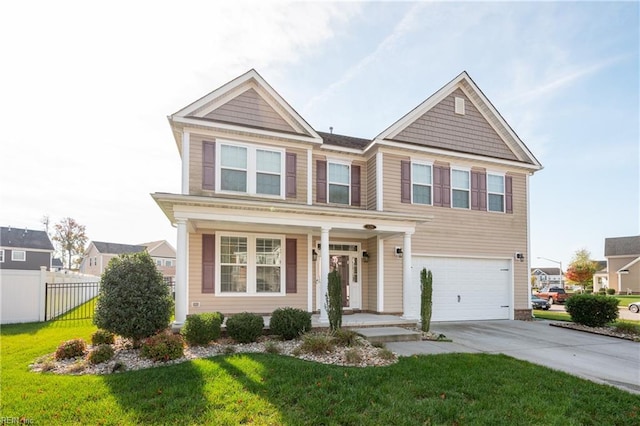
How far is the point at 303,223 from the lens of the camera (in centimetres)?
1046

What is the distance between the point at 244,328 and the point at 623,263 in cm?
5185

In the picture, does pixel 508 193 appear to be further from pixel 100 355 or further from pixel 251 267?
pixel 100 355

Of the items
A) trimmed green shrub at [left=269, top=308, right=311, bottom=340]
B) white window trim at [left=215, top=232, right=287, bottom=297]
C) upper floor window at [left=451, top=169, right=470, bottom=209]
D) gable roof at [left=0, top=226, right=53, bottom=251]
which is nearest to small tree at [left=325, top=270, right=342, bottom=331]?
trimmed green shrub at [left=269, top=308, right=311, bottom=340]

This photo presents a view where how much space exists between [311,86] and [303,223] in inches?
174

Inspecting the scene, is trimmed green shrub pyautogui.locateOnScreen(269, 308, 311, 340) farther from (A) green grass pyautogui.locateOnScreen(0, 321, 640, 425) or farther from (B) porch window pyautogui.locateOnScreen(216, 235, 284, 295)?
(B) porch window pyautogui.locateOnScreen(216, 235, 284, 295)

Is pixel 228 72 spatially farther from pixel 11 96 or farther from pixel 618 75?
pixel 618 75

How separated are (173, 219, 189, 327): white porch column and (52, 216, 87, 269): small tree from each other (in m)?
44.9

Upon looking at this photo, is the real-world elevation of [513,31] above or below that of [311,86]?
above

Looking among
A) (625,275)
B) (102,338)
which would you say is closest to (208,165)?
(102,338)

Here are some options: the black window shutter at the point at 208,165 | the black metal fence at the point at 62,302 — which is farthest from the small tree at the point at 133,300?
the black metal fence at the point at 62,302

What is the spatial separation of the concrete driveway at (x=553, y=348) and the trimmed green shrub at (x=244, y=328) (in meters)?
3.14

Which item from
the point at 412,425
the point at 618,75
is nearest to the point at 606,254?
the point at 618,75

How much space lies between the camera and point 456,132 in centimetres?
1406

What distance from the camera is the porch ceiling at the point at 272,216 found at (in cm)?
938
